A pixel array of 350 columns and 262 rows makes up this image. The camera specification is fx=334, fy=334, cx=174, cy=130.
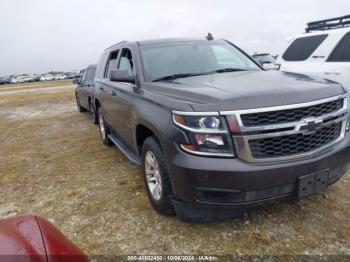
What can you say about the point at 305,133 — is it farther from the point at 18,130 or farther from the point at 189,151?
the point at 18,130

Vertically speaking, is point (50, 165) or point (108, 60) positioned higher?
point (108, 60)

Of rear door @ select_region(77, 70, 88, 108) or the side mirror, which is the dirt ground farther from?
rear door @ select_region(77, 70, 88, 108)

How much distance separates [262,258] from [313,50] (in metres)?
4.95

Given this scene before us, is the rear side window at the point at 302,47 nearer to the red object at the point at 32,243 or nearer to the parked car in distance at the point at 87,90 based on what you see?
the parked car in distance at the point at 87,90

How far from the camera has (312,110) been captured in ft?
9.11

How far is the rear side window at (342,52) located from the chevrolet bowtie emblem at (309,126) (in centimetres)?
374

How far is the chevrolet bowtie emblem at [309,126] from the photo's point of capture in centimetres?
268

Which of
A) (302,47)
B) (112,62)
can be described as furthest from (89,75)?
(302,47)

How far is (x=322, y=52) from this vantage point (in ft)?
20.6

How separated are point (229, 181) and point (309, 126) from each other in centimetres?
80

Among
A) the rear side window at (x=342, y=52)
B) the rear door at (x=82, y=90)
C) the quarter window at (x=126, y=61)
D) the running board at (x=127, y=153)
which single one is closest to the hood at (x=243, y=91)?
the quarter window at (x=126, y=61)

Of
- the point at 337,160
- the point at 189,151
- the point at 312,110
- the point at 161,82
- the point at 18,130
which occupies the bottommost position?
the point at 18,130

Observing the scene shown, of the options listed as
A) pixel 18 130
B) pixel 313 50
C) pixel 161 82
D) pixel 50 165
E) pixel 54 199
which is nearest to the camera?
pixel 161 82

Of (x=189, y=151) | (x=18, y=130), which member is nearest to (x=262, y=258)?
(x=189, y=151)
